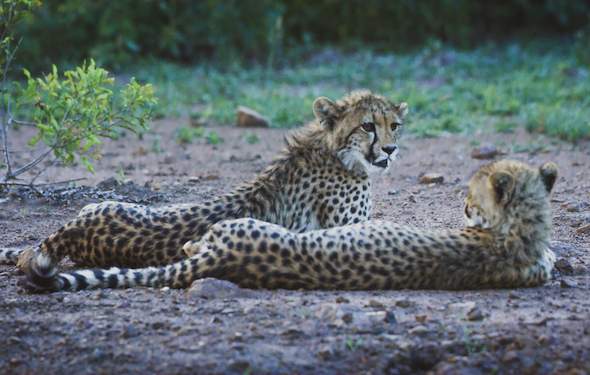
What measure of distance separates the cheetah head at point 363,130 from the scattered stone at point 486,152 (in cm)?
245

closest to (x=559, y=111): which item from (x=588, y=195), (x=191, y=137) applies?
(x=588, y=195)

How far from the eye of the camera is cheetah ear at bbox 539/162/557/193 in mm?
4801

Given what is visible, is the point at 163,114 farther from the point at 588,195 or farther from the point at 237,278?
the point at 237,278

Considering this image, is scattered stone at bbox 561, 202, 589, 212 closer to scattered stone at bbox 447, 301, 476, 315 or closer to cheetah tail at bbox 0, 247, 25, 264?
scattered stone at bbox 447, 301, 476, 315

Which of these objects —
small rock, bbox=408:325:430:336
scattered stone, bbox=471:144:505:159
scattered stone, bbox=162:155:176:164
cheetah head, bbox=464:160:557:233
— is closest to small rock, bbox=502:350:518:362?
small rock, bbox=408:325:430:336

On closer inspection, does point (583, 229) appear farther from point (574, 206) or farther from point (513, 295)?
point (513, 295)

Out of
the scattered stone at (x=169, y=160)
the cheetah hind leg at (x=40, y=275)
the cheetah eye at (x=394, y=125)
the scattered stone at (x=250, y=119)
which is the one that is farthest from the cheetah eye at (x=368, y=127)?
the scattered stone at (x=250, y=119)

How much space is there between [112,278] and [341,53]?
30.5 ft

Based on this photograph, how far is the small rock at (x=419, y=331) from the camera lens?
4.00 metres

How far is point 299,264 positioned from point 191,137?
15.6 ft

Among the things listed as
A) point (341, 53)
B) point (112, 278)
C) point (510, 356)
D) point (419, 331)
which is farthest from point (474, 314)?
point (341, 53)

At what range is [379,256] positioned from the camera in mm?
4594

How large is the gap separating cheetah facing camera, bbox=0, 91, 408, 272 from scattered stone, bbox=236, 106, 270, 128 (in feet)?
11.8

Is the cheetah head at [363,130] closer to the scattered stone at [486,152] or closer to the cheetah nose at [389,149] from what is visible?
the cheetah nose at [389,149]
